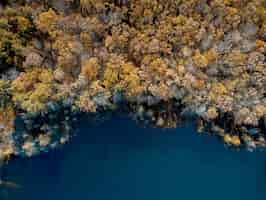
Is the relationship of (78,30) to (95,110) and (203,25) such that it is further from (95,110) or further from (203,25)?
(203,25)

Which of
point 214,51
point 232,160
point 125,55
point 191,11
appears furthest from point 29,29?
point 232,160

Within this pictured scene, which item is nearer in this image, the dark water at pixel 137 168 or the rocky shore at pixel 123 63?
the rocky shore at pixel 123 63

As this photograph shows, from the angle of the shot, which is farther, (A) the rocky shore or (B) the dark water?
(B) the dark water

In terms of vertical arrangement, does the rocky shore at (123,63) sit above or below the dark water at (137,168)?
above

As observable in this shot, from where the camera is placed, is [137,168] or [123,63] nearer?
[123,63]
